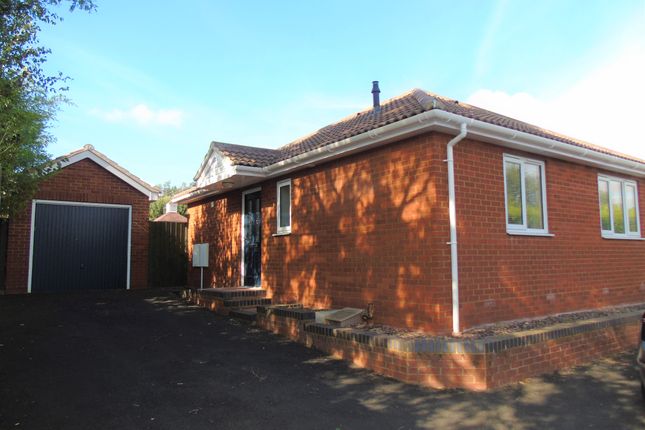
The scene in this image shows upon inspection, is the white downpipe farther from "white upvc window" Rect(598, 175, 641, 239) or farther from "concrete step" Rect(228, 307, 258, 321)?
"white upvc window" Rect(598, 175, 641, 239)

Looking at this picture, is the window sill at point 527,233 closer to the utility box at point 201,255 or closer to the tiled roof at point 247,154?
the tiled roof at point 247,154

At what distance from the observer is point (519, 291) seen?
7.29 meters

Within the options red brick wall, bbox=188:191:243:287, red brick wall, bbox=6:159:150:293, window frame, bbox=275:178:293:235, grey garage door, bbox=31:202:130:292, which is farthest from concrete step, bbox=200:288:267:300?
grey garage door, bbox=31:202:130:292

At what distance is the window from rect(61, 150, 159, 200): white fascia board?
661 cm

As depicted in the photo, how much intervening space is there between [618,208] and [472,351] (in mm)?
7077

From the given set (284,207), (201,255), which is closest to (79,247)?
(201,255)

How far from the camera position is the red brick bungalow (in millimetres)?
6465

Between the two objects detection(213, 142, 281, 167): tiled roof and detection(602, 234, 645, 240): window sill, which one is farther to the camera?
detection(213, 142, 281, 167): tiled roof

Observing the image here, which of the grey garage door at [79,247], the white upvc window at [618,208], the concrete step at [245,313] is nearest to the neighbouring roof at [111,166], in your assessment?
the grey garage door at [79,247]

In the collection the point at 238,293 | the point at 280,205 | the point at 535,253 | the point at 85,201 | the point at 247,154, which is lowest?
the point at 238,293

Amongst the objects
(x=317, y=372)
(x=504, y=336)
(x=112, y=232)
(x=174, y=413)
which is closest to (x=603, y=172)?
(x=504, y=336)

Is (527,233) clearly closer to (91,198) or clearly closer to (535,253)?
(535,253)

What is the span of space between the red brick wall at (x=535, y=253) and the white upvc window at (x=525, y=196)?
14 centimetres

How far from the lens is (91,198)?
542 inches
